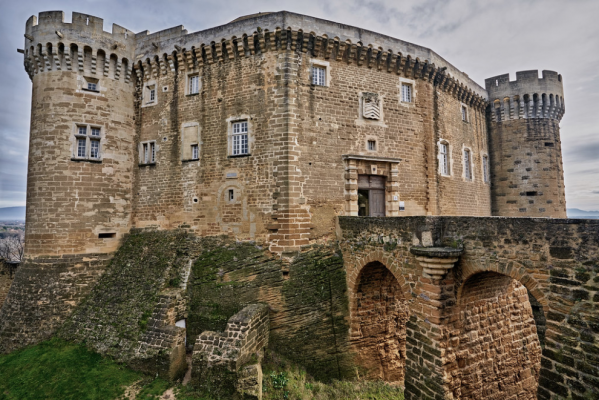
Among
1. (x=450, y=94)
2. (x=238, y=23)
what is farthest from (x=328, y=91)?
(x=450, y=94)

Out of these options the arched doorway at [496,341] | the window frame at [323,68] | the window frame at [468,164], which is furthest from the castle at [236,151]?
the window frame at [468,164]

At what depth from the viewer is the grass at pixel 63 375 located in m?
8.25

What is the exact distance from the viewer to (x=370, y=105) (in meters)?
12.8

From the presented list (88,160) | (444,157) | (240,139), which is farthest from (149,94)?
(444,157)

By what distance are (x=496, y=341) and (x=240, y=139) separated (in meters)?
10.7

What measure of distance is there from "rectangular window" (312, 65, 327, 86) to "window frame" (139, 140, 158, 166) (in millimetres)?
7655

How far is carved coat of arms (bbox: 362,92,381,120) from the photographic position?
1273cm

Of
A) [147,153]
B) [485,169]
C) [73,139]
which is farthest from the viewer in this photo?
[485,169]

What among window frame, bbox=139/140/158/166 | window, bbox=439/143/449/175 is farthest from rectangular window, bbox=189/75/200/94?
window, bbox=439/143/449/175

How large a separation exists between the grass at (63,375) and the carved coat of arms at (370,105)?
11908mm

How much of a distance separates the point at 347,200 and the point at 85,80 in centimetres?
1221

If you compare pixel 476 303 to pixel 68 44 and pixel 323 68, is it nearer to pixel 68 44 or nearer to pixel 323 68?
pixel 323 68

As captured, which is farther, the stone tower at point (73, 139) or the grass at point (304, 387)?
the stone tower at point (73, 139)

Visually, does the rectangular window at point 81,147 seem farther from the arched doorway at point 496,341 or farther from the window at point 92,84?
the arched doorway at point 496,341
